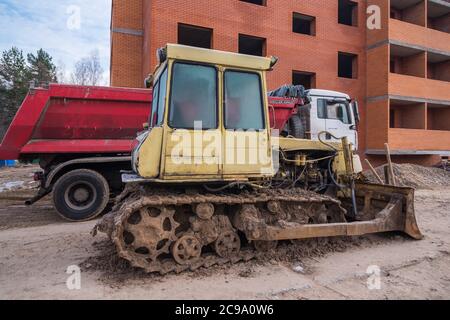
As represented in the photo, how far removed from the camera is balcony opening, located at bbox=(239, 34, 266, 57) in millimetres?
16728

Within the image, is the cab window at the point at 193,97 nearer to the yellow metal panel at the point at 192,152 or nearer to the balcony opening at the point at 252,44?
the yellow metal panel at the point at 192,152

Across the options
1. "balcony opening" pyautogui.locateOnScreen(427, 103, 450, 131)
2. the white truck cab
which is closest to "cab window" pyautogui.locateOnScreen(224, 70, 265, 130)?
the white truck cab

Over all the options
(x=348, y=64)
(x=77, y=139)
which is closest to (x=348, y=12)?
(x=348, y=64)

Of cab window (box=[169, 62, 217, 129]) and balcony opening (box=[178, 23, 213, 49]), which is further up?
balcony opening (box=[178, 23, 213, 49])

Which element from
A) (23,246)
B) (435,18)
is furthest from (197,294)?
(435,18)

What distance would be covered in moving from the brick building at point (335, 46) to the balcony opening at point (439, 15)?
88 mm

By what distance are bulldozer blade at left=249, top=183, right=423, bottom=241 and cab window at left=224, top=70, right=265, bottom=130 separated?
1393 mm

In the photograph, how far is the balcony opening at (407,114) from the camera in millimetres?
19294

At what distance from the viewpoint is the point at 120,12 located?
51.3 feet

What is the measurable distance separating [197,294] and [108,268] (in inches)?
52.6

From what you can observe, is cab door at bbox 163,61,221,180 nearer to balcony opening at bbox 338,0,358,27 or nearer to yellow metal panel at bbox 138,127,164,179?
yellow metal panel at bbox 138,127,164,179

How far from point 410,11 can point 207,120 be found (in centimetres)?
2204

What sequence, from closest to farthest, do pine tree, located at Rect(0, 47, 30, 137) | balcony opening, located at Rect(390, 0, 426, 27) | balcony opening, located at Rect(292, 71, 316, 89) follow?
balcony opening, located at Rect(292, 71, 316, 89) → balcony opening, located at Rect(390, 0, 426, 27) → pine tree, located at Rect(0, 47, 30, 137)

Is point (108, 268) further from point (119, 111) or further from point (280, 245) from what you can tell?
point (119, 111)
